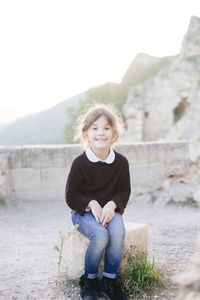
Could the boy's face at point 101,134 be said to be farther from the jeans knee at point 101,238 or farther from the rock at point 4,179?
the rock at point 4,179

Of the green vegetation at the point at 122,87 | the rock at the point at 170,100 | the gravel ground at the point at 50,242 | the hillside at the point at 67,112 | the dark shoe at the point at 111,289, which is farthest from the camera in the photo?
the hillside at the point at 67,112

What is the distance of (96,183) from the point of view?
8.11 feet

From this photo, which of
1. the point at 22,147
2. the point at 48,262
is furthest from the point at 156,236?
the point at 22,147

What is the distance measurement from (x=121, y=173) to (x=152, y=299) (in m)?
0.92

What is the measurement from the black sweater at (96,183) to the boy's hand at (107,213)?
3.0 inches

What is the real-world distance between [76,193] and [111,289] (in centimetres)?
71

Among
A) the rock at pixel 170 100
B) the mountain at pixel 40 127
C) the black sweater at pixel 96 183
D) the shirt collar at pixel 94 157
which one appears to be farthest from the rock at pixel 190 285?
the mountain at pixel 40 127

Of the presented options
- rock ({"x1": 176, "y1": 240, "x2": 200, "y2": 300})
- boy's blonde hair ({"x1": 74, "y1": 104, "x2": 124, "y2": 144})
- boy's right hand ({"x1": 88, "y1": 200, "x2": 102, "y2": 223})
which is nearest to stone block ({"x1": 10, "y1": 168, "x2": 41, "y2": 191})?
boy's blonde hair ({"x1": 74, "y1": 104, "x2": 124, "y2": 144})

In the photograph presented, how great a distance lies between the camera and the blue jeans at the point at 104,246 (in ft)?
7.20

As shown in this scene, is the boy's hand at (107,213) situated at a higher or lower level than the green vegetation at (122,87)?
lower

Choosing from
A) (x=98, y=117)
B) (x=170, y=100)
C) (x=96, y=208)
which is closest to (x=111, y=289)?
(x=96, y=208)

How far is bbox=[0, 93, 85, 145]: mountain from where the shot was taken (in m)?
32.0

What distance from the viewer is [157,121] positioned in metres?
18.6

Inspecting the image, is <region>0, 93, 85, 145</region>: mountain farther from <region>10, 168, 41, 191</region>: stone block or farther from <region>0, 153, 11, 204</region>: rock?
<region>0, 153, 11, 204</region>: rock
